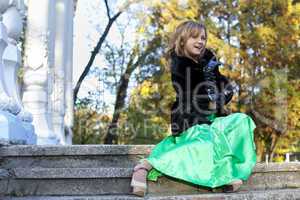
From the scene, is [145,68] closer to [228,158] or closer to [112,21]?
[112,21]

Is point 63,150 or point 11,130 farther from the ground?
point 11,130

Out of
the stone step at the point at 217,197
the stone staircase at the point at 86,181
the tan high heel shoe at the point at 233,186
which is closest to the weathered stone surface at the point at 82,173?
the stone staircase at the point at 86,181

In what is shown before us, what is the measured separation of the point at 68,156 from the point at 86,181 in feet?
1.81

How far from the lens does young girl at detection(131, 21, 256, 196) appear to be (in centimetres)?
311

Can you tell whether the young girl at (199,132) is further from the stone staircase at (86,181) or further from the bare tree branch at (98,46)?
the bare tree branch at (98,46)

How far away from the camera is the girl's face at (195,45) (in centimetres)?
356

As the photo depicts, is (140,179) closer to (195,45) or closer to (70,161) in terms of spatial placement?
(70,161)

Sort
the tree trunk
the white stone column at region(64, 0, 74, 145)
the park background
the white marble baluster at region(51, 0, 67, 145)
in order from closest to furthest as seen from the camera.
Answer: 1. the white marble baluster at region(51, 0, 67, 145)
2. the white stone column at region(64, 0, 74, 145)
3. the park background
4. the tree trunk

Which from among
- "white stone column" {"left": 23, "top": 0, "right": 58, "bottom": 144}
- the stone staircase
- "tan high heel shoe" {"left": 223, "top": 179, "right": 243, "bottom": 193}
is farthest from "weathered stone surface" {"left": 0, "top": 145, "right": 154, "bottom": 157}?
"white stone column" {"left": 23, "top": 0, "right": 58, "bottom": 144}

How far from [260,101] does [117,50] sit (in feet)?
19.6

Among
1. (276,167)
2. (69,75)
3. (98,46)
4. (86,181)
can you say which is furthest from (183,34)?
(98,46)

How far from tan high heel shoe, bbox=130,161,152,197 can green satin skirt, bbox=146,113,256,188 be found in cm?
5

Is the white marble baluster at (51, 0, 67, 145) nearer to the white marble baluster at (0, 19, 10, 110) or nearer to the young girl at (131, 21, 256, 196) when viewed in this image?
the white marble baluster at (0, 19, 10, 110)

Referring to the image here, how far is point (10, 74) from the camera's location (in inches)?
173
